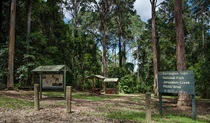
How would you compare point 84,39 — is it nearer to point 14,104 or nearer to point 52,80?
point 52,80

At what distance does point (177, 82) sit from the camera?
7.71m

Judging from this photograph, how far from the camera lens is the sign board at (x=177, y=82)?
286 inches

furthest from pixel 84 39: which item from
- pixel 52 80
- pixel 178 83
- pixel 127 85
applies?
pixel 178 83

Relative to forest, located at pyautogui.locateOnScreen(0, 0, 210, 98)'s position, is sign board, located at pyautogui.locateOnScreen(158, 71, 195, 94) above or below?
below

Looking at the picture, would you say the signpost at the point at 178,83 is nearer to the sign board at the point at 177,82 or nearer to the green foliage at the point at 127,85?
the sign board at the point at 177,82

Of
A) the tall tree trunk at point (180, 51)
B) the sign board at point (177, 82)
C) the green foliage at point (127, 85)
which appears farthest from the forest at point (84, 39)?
the sign board at point (177, 82)

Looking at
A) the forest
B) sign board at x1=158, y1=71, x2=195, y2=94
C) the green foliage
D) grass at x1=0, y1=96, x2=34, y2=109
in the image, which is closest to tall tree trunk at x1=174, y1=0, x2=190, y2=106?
sign board at x1=158, y1=71, x2=195, y2=94

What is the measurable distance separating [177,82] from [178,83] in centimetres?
6

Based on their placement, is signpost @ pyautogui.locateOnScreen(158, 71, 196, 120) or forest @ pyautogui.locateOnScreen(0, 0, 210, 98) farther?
forest @ pyautogui.locateOnScreen(0, 0, 210, 98)

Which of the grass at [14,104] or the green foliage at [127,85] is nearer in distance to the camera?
the grass at [14,104]

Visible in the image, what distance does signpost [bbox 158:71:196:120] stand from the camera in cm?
727

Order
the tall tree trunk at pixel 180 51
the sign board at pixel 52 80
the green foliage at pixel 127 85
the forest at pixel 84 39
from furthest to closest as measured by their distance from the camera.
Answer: the green foliage at pixel 127 85, the forest at pixel 84 39, the sign board at pixel 52 80, the tall tree trunk at pixel 180 51

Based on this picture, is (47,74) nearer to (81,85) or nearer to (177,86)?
(177,86)

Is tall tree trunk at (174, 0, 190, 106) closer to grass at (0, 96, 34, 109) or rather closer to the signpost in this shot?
the signpost
